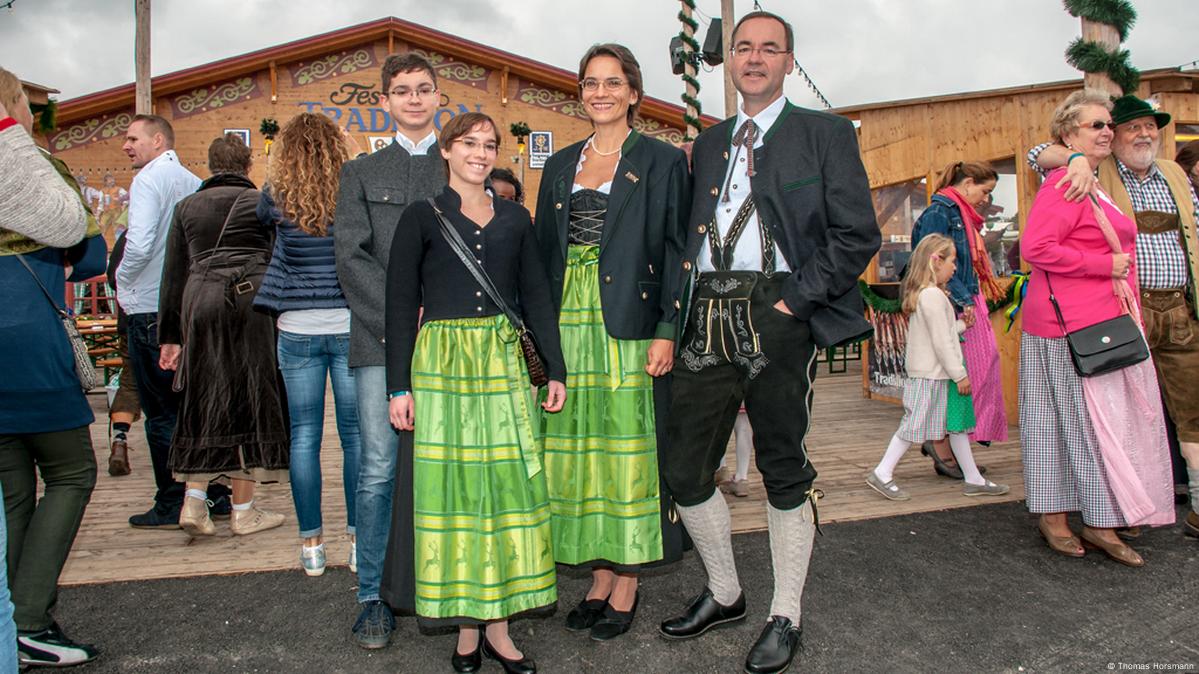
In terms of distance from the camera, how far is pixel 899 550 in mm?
4098

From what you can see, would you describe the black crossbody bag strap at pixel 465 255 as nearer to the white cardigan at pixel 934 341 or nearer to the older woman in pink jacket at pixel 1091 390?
the older woman in pink jacket at pixel 1091 390

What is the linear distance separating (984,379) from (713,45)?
5591 millimetres

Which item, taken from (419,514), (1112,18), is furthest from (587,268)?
(1112,18)

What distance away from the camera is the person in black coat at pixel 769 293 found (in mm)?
2777

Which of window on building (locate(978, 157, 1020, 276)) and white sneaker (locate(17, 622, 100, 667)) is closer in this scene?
white sneaker (locate(17, 622, 100, 667))

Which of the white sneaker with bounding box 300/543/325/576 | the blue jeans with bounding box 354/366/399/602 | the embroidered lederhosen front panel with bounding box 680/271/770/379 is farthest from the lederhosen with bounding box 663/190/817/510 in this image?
the white sneaker with bounding box 300/543/325/576

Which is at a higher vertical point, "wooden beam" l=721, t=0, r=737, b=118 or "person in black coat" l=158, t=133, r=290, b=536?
"wooden beam" l=721, t=0, r=737, b=118

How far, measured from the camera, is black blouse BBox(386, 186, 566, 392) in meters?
2.87

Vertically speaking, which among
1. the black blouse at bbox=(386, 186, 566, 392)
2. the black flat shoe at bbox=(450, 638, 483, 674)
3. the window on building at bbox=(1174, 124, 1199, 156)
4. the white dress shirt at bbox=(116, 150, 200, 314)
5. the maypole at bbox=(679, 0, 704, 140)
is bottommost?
the black flat shoe at bbox=(450, 638, 483, 674)

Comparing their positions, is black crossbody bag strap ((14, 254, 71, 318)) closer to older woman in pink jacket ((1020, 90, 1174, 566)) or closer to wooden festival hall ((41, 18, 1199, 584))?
wooden festival hall ((41, 18, 1199, 584))

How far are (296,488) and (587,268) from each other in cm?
178

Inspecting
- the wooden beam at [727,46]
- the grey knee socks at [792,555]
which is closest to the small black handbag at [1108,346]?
the grey knee socks at [792,555]

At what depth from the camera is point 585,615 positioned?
328 centimetres

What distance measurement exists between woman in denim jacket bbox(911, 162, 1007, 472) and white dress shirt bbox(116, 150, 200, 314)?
4971 millimetres
